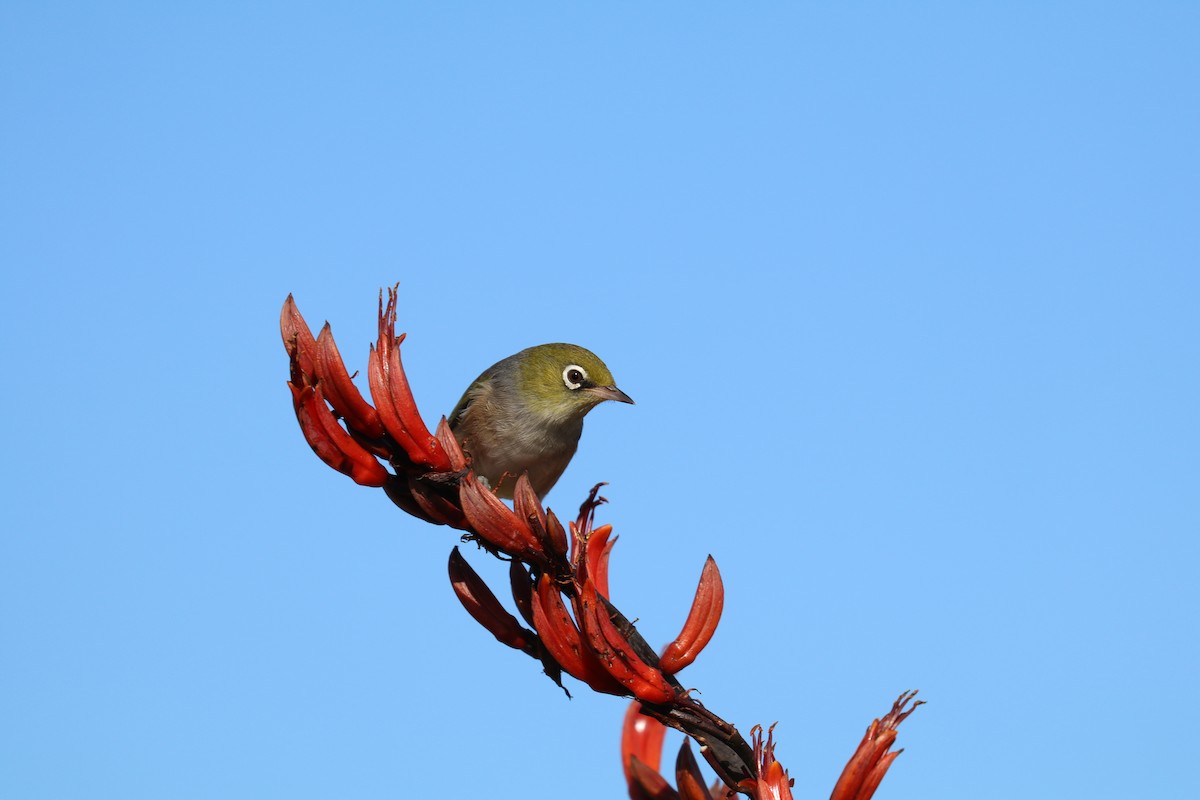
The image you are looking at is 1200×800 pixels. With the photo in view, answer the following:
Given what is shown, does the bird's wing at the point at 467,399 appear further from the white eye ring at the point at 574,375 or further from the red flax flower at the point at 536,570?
the red flax flower at the point at 536,570

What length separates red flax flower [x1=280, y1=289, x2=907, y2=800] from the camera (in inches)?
173

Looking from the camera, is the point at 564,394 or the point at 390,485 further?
the point at 564,394

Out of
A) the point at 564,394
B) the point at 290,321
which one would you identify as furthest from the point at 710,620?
the point at 564,394

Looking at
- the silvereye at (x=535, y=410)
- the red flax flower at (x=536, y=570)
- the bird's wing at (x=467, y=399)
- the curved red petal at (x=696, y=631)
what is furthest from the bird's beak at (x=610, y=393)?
the curved red petal at (x=696, y=631)

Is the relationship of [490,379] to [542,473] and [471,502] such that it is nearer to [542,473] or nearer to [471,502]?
[542,473]

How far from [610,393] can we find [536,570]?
3628mm

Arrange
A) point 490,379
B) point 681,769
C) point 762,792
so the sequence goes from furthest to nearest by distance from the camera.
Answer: point 490,379 → point 681,769 → point 762,792

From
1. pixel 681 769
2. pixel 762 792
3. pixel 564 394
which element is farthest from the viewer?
pixel 564 394

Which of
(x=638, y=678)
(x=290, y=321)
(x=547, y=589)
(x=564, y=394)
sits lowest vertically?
(x=638, y=678)

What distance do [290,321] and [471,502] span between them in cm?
114

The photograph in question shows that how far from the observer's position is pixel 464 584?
16.1 ft

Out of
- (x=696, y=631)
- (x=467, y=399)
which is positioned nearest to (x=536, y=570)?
(x=696, y=631)

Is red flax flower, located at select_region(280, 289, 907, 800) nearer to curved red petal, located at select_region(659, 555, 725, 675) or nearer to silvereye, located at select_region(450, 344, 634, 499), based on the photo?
curved red petal, located at select_region(659, 555, 725, 675)

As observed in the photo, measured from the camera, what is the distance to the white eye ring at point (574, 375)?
27.3 ft
